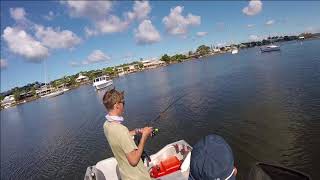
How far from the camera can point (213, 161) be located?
14.1 ft

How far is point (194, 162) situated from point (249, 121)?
19.3 meters

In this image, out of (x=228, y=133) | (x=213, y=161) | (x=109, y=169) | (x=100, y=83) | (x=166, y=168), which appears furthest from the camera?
(x=100, y=83)

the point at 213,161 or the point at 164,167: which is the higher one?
the point at 213,161

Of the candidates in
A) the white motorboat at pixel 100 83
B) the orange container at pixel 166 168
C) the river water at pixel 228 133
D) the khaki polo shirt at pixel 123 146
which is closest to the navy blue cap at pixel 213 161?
the khaki polo shirt at pixel 123 146

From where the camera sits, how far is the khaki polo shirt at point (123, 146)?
16.7ft

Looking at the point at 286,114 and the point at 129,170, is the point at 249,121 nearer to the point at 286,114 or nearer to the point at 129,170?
the point at 286,114

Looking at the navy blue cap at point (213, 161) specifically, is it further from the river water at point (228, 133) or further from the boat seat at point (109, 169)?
the river water at point (228, 133)

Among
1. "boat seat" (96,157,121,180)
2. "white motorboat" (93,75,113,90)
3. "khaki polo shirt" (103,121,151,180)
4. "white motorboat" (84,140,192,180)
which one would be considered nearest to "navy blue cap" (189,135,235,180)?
"khaki polo shirt" (103,121,151,180)

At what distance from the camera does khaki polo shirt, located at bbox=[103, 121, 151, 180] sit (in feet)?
16.7

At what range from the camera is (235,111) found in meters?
26.8

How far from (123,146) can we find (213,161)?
1.64 metres

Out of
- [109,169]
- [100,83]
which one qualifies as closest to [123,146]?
[109,169]

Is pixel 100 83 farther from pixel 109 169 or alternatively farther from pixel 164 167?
pixel 164 167

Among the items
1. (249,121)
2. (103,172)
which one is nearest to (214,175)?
(103,172)
